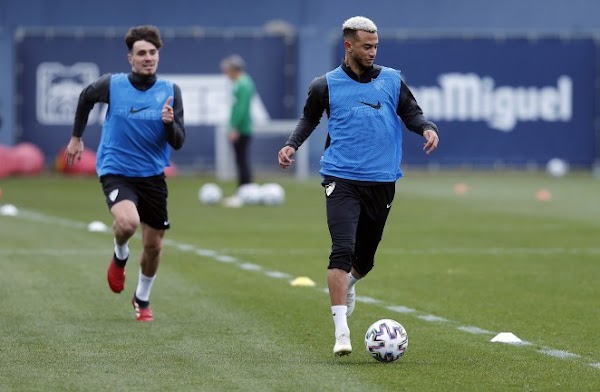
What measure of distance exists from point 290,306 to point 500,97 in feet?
80.2

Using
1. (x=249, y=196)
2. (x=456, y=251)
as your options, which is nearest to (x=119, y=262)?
(x=456, y=251)

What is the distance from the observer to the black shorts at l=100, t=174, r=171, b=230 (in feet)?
37.8

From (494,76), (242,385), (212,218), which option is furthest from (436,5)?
(242,385)

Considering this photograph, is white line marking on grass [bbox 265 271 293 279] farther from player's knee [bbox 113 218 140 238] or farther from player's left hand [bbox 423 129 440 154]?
player's left hand [bbox 423 129 440 154]

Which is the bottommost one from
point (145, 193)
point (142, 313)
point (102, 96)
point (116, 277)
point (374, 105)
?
point (142, 313)

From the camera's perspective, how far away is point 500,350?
9.74 metres

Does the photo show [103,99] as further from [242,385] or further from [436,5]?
[436,5]

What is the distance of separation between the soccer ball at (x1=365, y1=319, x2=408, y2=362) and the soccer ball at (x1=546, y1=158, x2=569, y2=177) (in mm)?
26937

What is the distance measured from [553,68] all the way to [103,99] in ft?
85.1

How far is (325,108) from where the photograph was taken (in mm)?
10008

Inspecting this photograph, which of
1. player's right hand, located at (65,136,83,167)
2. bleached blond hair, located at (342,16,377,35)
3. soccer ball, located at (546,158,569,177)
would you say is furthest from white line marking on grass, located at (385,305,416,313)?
soccer ball, located at (546,158,569,177)

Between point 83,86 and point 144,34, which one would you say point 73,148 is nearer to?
point 144,34

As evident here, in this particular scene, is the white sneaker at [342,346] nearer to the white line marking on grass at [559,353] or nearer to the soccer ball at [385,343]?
the soccer ball at [385,343]

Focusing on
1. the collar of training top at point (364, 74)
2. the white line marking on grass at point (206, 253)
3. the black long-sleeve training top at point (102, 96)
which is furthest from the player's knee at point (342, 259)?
the white line marking on grass at point (206, 253)
